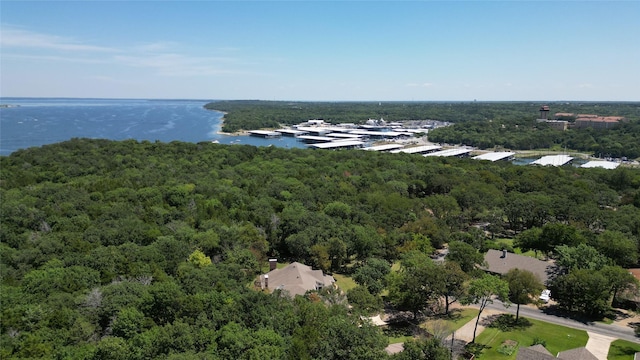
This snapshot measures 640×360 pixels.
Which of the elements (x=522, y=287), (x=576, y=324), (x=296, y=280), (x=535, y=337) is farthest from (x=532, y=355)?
(x=296, y=280)

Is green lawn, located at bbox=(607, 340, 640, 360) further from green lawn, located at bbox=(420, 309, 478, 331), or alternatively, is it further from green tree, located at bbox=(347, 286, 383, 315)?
green tree, located at bbox=(347, 286, 383, 315)

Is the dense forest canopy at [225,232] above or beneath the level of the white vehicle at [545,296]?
above

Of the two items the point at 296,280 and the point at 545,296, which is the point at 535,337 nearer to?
the point at 545,296

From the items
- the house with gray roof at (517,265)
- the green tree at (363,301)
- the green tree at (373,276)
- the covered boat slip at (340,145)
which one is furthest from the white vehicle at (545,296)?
the covered boat slip at (340,145)

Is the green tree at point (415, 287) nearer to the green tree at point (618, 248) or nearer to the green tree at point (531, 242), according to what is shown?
the green tree at point (531, 242)

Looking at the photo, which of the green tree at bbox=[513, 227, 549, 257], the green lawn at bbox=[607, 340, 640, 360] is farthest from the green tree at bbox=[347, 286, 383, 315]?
the green tree at bbox=[513, 227, 549, 257]

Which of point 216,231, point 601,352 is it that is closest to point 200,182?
point 216,231
